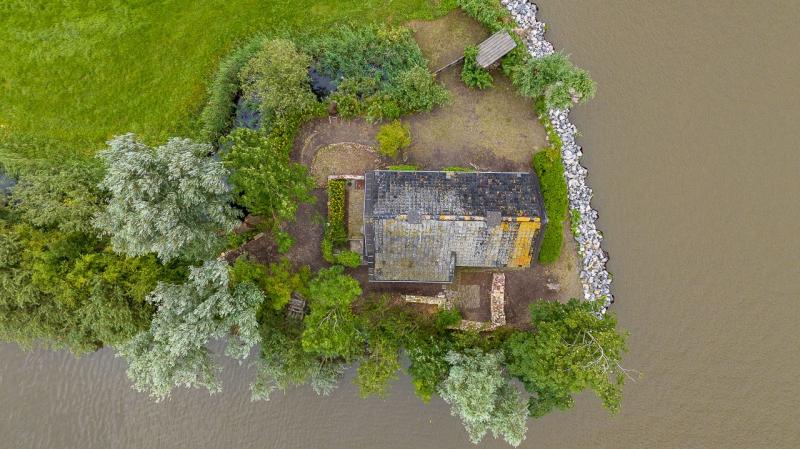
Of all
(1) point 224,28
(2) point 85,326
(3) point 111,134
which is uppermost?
(1) point 224,28

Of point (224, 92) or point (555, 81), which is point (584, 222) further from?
point (224, 92)

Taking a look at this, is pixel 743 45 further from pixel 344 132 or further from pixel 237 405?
pixel 237 405

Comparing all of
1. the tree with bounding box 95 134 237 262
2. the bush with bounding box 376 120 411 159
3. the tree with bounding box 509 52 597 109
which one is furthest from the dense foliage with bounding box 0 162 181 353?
the tree with bounding box 509 52 597 109

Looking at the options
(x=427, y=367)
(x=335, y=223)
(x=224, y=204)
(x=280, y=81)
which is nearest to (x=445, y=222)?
(x=335, y=223)

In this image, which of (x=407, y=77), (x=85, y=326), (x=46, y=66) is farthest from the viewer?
(x=46, y=66)

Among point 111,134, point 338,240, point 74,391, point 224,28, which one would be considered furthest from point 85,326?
point 224,28

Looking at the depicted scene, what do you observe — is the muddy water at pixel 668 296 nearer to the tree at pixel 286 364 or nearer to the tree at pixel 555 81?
the tree at pixel 555 81

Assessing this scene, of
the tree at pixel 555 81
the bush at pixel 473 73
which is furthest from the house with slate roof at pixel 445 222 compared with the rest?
the bush at pixel 473 73
